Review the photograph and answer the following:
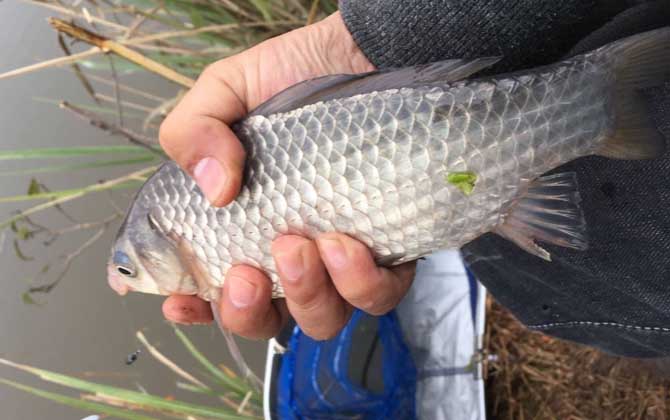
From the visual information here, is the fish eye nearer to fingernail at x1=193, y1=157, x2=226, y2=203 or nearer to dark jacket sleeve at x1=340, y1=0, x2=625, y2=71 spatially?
fingernail at x1=193, y1=157, x2=226, y2=203

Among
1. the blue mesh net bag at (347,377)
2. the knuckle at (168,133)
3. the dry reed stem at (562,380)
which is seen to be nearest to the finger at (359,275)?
the knuckle at (168,133)

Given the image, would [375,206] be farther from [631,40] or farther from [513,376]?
[513,376]

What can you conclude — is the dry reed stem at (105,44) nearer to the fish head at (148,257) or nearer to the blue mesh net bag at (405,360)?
the fish head at (148,257)

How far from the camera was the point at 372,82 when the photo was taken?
3.60 ft

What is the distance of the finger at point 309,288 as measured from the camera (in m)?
1.13

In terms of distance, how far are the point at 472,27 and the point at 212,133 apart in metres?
0.58

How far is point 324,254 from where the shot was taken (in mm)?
1136

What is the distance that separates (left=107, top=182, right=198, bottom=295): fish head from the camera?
4.13 ft

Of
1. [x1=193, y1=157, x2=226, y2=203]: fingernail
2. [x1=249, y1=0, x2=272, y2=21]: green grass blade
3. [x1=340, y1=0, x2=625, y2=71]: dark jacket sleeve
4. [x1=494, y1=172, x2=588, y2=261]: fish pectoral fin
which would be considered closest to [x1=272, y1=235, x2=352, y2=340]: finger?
[x1=193, y1=157, x2=226, y2=203]: fingernail

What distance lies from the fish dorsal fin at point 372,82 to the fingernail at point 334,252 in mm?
257

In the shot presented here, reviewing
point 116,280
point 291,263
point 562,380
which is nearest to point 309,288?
point 291,263

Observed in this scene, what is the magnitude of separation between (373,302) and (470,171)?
14.5 inches

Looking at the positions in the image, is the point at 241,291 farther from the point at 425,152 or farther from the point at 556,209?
the point at 556,209

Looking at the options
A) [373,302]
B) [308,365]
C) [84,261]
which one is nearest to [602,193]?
[373,302]
